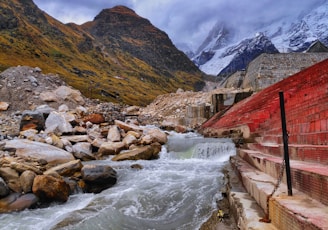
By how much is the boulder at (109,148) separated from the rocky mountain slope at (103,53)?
105 feet

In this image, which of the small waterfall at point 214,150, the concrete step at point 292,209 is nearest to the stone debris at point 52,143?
the small waterfall at point 214,150

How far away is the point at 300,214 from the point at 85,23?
165 metres

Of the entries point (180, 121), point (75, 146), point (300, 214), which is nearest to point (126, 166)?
point (75, 146)

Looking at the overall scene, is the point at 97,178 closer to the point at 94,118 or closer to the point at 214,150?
the point at 214,150

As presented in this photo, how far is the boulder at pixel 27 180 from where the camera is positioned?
24.2ft

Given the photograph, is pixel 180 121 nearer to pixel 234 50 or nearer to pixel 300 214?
pixel 300 214

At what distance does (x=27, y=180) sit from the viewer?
748 cm

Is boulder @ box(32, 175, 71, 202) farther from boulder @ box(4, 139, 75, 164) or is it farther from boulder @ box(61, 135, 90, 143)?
boulder @ box(61, 135, 90, 143)

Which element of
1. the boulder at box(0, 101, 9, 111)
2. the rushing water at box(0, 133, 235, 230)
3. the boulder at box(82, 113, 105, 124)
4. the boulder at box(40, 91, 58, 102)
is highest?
the boulder at box(40, 91, 58, 102)

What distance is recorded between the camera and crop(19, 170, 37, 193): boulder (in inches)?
291

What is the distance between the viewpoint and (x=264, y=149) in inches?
289

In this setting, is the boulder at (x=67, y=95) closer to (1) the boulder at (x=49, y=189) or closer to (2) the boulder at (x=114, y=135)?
(2) the boulder at (x=114, y=135)

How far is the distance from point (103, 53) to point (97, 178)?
338 ft

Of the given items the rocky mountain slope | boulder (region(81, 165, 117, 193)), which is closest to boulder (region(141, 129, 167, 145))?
boulder (region(81, 165, 117, 193))
